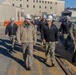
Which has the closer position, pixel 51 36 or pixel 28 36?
pixel 28 36

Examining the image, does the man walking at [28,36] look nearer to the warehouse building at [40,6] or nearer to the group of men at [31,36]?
the group of men at [31,36]

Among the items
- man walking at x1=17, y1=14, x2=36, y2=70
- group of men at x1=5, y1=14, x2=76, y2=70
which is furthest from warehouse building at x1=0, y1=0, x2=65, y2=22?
man walking at x1=17, y1=14, x2=36, y2=70

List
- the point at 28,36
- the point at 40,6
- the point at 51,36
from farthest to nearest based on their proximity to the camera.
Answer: the point at 40,6 → the point at 51,36 → the point at 28,36

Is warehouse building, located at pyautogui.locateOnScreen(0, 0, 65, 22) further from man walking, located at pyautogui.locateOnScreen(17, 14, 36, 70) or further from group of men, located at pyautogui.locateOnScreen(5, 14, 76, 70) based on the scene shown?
man walking, located at pyautogui.locateOnScreen(17, 14, 36, 70)

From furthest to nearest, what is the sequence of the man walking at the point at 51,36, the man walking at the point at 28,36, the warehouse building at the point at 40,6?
the warehouse building at the point at 40,6, the man walking at the point at 51,36, the man walking at the point at 28,36

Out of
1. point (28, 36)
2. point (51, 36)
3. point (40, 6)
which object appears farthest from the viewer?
point (40, 6)

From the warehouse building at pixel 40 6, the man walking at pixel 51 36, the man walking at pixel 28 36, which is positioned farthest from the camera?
the warehouse building at pixel 40 6

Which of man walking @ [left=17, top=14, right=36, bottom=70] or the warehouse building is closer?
man walking @ [left=17, top=14, right=36, bottom=70]

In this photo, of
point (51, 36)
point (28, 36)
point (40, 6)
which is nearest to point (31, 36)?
point (28, 36)

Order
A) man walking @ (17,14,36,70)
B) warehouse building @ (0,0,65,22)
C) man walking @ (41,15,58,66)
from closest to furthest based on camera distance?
1. man walking @ (17,14,36,70)
2. man walking @ (41,15,58,66)
3. warehouse building @ (0,0,65,22)

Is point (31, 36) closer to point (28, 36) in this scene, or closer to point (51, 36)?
point (28, 36)

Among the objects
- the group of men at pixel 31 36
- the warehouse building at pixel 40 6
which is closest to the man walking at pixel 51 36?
the group of men at pixel 31 36

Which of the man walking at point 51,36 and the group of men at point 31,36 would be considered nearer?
the group of men at point 31,36

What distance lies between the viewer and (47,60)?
11.2 meters
